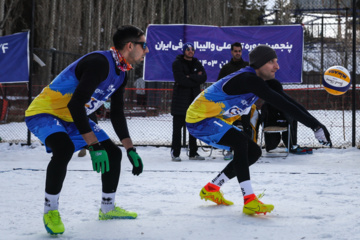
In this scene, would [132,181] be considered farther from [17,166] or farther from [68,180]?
[17,166]

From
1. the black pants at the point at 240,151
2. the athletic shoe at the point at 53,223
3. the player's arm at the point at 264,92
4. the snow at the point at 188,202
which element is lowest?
the snow at the point at 188,202

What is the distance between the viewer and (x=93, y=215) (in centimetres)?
446

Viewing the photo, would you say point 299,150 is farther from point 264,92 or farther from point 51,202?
point 51,202

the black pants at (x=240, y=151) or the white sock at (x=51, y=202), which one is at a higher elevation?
the black pants at (x=240, y=151)

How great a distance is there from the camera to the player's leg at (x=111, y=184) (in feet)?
13.3

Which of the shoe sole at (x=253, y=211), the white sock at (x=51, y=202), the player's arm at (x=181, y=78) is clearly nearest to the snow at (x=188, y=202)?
the shoe sole at (x=253, y=211)

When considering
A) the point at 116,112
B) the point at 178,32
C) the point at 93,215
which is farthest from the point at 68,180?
the point at 178,32

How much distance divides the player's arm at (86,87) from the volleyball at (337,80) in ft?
20.7

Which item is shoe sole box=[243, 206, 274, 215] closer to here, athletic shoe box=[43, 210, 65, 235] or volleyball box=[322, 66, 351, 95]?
athletic shoe box=[43, 210, 65, 235]

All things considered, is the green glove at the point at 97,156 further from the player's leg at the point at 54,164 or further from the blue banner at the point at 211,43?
the blue banner at the point at 211,43

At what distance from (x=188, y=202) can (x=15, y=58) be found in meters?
6.60

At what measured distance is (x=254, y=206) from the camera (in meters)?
4.37

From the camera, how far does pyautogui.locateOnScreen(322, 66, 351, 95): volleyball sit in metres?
9.26

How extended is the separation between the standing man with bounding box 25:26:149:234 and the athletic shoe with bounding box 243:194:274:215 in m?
0.95
